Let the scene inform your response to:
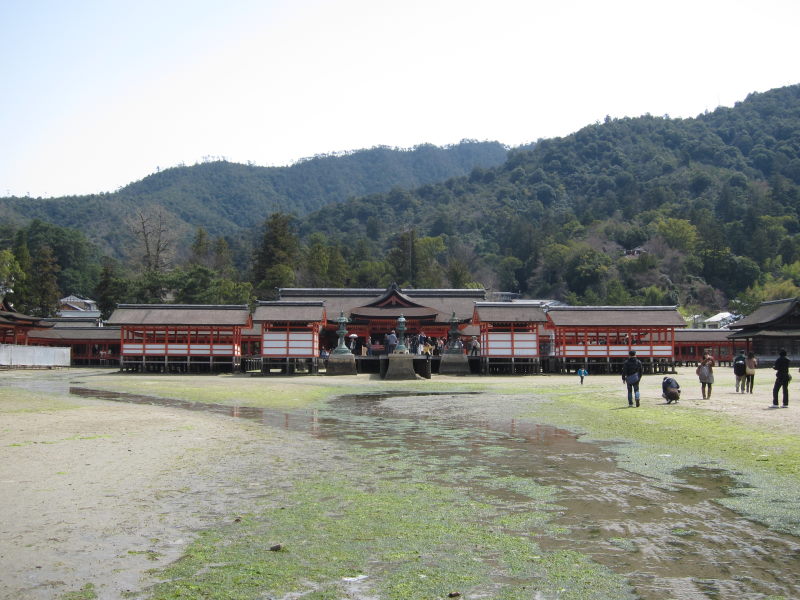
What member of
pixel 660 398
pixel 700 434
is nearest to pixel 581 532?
pixel 700 434

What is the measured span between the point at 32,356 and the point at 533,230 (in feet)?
307

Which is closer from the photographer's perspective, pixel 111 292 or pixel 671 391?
pixel 671 391

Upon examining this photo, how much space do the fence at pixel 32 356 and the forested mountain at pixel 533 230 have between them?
17228 mm

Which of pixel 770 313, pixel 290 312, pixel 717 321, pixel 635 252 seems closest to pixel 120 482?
pixel 290 312

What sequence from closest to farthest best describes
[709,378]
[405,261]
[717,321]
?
1. [709,378]
2. [717,321]
3. [405,261]

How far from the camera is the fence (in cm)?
4734

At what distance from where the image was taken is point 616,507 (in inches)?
394

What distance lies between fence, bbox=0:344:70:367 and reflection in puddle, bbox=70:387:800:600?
3521cm

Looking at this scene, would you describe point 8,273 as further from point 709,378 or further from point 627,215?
point 627,215

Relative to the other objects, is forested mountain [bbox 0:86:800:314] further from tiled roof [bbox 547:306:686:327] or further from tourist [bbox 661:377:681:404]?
tourist [bbox 661:377:681:404]

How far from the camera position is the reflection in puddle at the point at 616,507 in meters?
7.28

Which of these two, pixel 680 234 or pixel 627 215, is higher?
pixel 627 215

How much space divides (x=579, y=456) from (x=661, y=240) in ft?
347

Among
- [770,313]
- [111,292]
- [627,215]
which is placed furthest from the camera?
[627,215]
